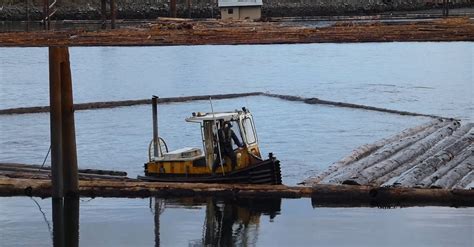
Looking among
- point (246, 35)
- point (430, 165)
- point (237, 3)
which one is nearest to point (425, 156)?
point (430, 165)

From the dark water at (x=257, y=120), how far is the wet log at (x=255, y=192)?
0.19 meters

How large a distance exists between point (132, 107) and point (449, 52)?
28734mm

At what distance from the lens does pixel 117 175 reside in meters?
22.0

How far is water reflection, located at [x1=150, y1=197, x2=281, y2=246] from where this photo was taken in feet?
56.2

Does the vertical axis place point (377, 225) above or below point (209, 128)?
below

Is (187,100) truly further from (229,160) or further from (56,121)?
(56,121)

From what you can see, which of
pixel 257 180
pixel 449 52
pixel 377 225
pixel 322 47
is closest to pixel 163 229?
pixel 257 180

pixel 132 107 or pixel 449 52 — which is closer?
pixel 132 107

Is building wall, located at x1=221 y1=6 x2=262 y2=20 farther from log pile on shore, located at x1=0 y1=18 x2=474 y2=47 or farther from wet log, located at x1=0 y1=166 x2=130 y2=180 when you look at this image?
wet log, located at x1=0 y1=166 x2=130 y2=180

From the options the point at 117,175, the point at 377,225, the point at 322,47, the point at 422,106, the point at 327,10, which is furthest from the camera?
the point at 327,10

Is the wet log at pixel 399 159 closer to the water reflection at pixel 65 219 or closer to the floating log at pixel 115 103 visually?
the water reflection at pixel 65 219

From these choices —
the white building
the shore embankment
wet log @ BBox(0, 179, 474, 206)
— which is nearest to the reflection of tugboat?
wet log @ BBox(0, 179, 474, 206)

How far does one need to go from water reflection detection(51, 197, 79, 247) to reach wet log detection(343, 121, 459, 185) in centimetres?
515

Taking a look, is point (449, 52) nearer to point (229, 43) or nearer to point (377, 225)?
point (229, 43)
